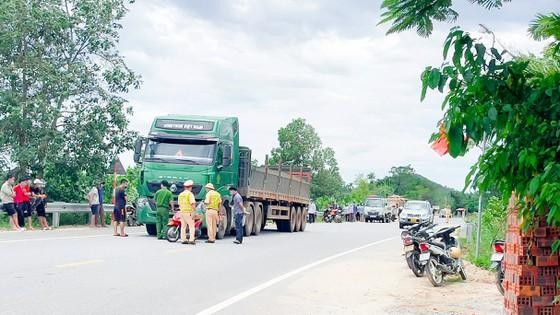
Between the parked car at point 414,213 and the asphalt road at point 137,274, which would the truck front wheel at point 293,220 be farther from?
the parked car at point 414,213

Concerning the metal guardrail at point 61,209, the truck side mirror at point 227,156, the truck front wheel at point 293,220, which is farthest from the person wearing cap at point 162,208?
the truck front wheel at point 293,220

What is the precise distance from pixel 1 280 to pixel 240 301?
3338mm

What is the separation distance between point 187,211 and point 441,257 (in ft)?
27.9

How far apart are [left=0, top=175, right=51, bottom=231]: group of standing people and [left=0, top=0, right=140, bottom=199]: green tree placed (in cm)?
365

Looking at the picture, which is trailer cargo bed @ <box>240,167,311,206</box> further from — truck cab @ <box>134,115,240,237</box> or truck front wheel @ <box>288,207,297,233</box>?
truck cab @ <box>134,115,240,237</box>

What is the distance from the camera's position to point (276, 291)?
10.8 meters

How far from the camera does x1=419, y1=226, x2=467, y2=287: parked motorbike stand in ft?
41.0

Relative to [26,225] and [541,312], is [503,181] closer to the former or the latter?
[541,312]

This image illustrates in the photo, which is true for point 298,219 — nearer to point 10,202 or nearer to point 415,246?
point 10,202

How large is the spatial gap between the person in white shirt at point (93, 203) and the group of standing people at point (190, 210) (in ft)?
18.9

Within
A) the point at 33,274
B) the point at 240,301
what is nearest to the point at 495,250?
the point at 240,301

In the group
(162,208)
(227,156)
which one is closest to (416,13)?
(162,208)

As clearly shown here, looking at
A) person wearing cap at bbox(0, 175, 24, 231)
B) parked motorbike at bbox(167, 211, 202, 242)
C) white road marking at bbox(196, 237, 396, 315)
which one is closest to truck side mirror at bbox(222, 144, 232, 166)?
parked motorbike at bbox(167, 211, 202, 242)

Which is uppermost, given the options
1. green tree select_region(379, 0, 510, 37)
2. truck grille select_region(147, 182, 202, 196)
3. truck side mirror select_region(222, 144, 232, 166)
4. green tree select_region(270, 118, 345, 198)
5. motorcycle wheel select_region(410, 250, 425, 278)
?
green tree select_region(270, 118, 345, 198)
